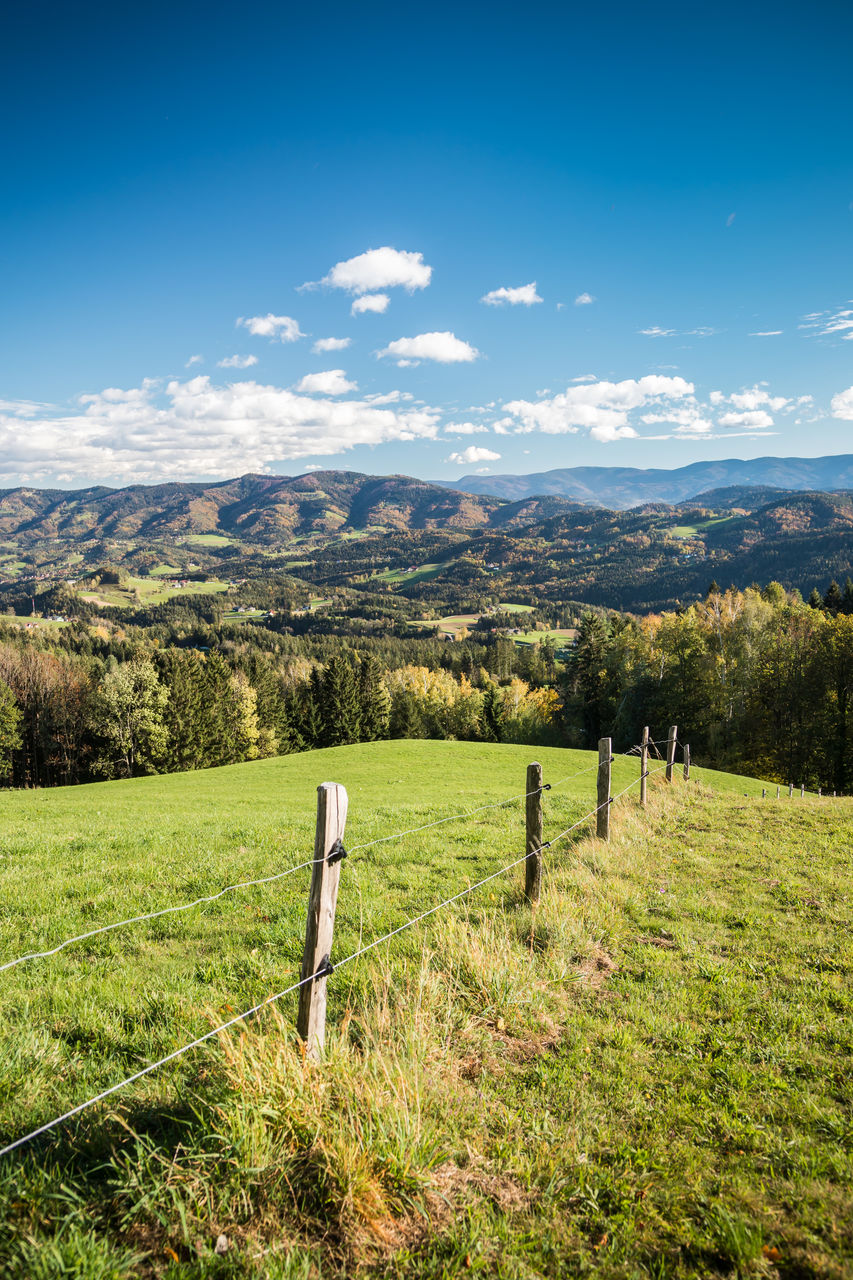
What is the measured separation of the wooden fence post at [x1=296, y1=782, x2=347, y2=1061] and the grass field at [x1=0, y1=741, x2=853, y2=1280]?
0.22 m

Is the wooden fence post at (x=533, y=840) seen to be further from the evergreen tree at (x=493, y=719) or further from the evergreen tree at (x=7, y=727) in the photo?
the evergreen tree at (x=493, y=719)

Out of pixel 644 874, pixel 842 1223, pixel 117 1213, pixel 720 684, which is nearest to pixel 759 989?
pixel 842 1223

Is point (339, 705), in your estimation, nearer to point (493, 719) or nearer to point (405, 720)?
point (405, 720)

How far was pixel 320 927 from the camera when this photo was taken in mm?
3730

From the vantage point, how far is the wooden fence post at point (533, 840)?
705cm

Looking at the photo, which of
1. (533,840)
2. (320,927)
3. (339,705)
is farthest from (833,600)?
(320,927)

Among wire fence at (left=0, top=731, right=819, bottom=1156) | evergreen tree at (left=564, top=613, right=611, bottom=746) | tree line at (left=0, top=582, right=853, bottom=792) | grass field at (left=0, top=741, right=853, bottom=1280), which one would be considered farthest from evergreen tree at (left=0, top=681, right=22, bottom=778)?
evergreen tree at (left=564, top=613, right=611, bottom=746)

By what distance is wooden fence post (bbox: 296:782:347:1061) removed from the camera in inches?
146

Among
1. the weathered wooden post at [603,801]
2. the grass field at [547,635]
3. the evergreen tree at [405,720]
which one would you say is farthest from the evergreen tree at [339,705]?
the grass field at [547,635]

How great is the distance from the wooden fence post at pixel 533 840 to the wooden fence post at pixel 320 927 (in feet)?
12.2

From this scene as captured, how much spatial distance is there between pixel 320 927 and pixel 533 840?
163 inches

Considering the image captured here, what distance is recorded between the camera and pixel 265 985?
5.23 meters

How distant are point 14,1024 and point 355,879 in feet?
14.5

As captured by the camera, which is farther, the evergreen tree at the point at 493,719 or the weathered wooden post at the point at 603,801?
the evergreen tree at the point at 493,719
